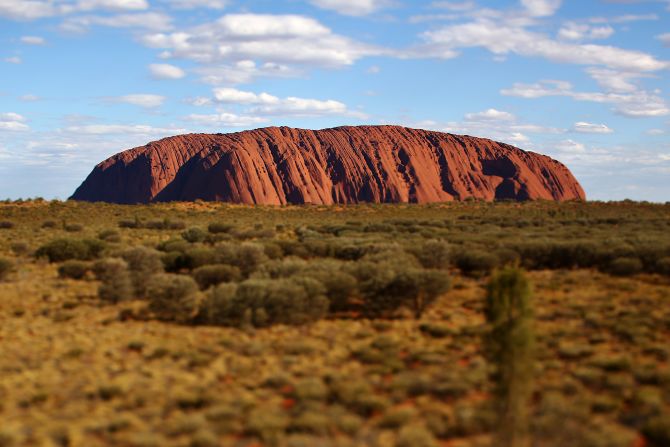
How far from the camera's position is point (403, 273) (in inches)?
798

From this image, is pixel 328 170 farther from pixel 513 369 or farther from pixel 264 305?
pixel 513 369

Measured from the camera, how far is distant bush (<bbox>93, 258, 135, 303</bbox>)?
21.1 meters

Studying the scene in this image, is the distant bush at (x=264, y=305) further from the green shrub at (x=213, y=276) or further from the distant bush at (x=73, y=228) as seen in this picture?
the distant bush at (x=73, y=228)

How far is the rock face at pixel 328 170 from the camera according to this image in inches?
3653

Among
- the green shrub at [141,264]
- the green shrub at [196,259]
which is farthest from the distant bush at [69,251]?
the green shrub at [196,259]

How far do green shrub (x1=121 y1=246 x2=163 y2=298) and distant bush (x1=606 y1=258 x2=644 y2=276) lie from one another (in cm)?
1705

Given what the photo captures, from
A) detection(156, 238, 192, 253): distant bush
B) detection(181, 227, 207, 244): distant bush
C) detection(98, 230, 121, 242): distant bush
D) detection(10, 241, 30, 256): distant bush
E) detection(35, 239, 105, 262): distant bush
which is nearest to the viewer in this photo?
detection(35, 239, 105, 262): distant bush

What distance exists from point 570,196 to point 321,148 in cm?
4162

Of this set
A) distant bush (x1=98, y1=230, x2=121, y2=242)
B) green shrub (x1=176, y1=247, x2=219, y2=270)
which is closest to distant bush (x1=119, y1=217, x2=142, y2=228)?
distant bush (x1=98, y1=230, x2=121, y2=242)

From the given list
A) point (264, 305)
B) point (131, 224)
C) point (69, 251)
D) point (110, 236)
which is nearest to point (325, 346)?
point (264, 305)

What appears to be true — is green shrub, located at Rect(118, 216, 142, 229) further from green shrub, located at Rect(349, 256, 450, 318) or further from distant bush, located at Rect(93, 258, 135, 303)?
green shrub, located at Rect(349, 256, 450, 318)

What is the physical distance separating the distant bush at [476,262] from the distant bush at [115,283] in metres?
12.7

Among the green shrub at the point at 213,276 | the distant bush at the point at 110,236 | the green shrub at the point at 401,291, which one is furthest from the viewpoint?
the distant bush at the point at 110,236

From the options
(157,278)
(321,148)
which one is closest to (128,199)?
(321,148)
